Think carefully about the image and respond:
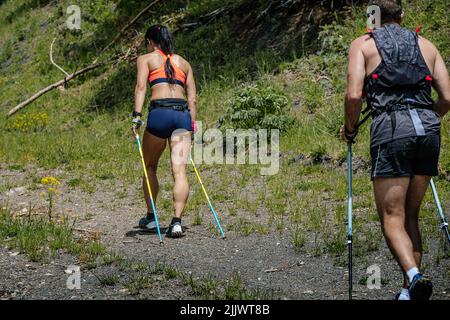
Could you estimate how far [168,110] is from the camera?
26.5ft

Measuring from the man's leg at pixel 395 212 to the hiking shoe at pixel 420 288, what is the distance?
0.26 m

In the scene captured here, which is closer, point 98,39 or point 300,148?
point 300,148

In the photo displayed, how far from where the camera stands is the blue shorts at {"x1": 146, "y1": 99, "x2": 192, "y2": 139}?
805 centimetres

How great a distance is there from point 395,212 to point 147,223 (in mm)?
4293

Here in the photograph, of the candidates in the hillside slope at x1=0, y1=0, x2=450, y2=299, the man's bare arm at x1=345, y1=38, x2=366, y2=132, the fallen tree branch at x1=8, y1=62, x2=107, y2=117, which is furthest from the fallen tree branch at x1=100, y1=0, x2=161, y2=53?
the man's bare arm at x1=345, y1=38, x2=366, y2=132

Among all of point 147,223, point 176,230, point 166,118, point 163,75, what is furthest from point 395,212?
point 147,223

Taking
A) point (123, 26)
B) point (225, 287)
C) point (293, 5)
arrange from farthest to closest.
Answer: point (123, 26) → point (293, 5) → point (225, 287)

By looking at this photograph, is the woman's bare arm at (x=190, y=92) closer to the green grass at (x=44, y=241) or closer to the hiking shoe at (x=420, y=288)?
the green grass at (x=44, y=241)

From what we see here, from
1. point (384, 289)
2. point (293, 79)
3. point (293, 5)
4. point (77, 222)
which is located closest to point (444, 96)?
point (384, 289)

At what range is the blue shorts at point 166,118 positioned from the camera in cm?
805

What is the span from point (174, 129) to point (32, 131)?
1011 centimetres

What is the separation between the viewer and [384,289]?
5785 millimetres

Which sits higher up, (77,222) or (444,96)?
(444,96)

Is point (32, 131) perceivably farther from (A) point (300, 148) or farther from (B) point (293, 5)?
(A) point (300, 148)
